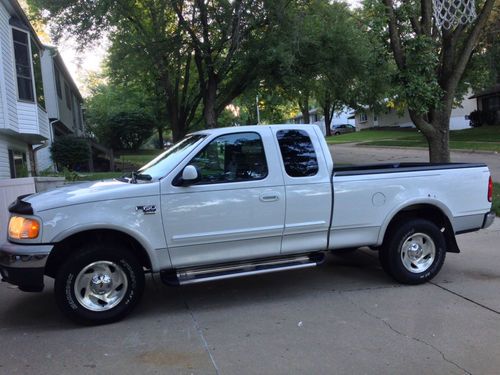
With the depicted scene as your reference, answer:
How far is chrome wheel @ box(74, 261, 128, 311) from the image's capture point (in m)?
4.83

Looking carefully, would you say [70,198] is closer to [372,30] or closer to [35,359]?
[35,359]

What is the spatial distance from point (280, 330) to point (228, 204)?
1.37m

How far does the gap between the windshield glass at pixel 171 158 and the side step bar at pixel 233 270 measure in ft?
3.41

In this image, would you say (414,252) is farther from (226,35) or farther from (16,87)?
(16,87)

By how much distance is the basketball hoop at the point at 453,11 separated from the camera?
10.7 m

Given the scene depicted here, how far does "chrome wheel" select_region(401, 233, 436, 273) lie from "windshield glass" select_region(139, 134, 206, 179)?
107 inches

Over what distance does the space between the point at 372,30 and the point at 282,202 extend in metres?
8.06

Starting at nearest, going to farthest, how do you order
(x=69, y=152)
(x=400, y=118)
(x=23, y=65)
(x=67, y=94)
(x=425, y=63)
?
(x=425, y=63) < (x=23, y=65) < (x=69, y=152) < (x=67, y=94) < (x=400, y=118)

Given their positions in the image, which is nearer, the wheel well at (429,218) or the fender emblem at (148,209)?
the fender emblem at (148,209)

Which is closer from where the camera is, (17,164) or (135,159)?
(17,164)

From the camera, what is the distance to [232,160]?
542cm

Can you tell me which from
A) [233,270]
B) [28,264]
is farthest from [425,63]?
[28,264]

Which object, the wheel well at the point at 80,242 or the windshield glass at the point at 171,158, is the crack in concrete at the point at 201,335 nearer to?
the wheel well at the point at 80,242

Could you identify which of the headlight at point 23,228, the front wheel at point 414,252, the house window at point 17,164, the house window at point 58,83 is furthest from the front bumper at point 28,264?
the house window at point 58,83
